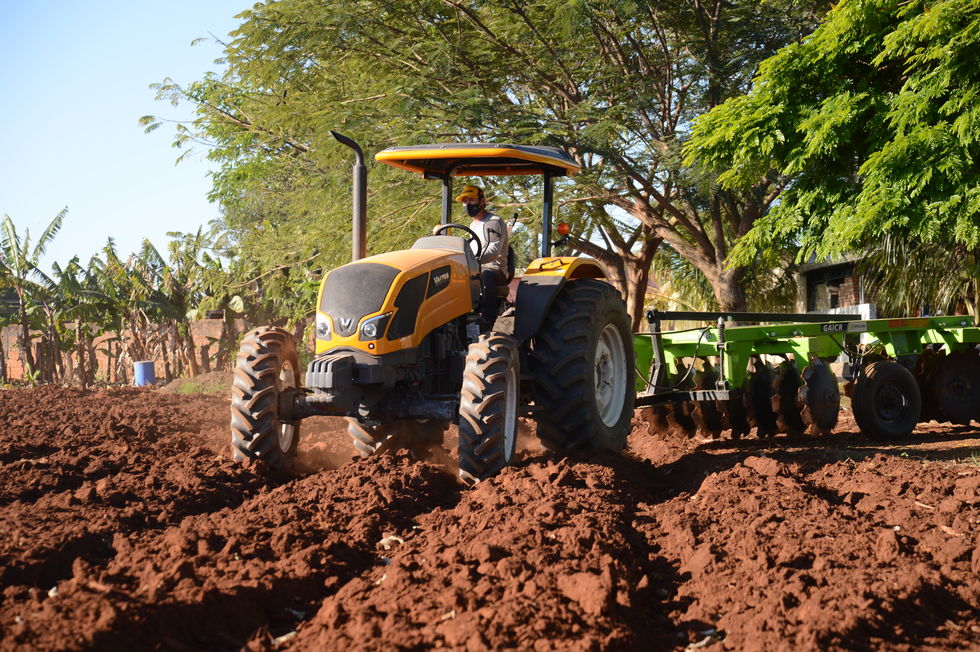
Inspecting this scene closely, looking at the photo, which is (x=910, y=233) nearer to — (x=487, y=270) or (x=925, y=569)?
(x=487, y=270)

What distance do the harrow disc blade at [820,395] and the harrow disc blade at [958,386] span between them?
1705 millimetres

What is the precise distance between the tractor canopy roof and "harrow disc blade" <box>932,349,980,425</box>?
5.04 metres

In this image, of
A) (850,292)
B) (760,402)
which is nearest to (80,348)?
(850,292)

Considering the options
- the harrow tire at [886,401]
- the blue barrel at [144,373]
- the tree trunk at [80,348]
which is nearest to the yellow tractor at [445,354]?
the harrow tire at [886,401]

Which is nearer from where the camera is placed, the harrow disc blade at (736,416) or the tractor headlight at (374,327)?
the tractor headlight at (374,327)

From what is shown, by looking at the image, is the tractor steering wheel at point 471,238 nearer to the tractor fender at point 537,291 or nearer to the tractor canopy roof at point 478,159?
the tractor fender at point 537,291

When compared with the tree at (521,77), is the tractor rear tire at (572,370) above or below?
below

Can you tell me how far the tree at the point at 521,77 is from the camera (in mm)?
13664

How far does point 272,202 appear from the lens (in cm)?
2330

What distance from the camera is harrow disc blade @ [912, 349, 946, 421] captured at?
9672 millimetres

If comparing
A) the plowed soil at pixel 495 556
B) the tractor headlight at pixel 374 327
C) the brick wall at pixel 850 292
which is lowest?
the plowed soil at pixel 495 556

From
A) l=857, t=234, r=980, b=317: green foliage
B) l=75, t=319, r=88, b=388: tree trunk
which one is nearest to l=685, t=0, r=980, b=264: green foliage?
l=857, t=234, r=980, b=317: green foliage

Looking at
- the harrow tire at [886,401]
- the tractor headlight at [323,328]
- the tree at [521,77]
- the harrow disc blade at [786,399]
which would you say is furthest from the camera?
the tree at [521,77]

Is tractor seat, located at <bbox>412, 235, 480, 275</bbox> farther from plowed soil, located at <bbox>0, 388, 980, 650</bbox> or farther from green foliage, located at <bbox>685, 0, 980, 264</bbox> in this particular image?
green foliage, located at <bbox>685, 0, 980, 264</bbox>
